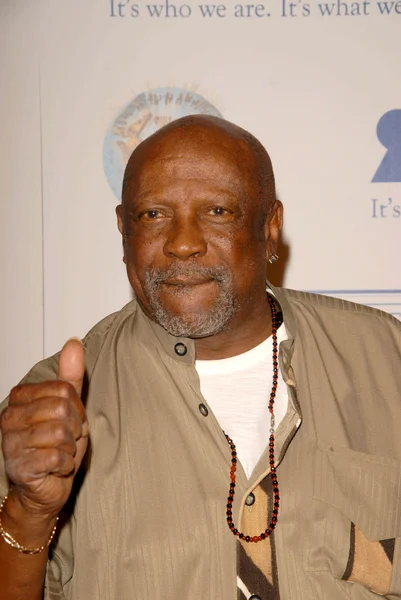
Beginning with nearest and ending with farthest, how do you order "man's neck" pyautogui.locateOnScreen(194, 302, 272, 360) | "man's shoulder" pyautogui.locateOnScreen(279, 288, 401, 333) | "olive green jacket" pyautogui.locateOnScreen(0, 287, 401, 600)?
"olive green jacket" pyautogui.locateOnScreen(0, 287, 401, 600) < "man's neck" pyautogui.locateOnScreen(194, 302, 272, 360) < "man's shoulder" pyautogui.locateOnScreen(279, 288, 401, 333)

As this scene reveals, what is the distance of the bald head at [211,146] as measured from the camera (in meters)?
1.95

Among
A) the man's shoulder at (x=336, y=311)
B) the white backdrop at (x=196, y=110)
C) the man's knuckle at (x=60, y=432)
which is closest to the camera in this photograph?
the man's knuckle at (x=60, y=432)

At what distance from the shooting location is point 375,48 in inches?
107

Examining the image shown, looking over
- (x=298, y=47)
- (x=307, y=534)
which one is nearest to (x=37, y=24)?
(x=298, y=47)

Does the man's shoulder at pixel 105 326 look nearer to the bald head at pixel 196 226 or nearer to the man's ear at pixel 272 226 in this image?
the bald head at pixel 196 226

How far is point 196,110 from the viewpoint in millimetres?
2773

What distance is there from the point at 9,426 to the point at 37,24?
1.68 metres

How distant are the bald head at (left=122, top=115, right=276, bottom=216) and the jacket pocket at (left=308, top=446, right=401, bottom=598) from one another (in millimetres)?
611

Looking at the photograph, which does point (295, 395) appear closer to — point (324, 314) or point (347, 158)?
point (324, 314)

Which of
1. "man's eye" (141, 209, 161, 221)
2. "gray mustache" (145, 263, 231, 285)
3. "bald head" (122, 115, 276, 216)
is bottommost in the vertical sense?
"gray mustache" (145, 263, 231, 285)

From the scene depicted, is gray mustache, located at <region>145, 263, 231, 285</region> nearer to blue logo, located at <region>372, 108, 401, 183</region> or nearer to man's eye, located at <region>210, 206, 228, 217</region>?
man's eye, located at <region>210, 206, 228, 217</region>

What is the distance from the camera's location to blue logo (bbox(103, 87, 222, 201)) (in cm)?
277

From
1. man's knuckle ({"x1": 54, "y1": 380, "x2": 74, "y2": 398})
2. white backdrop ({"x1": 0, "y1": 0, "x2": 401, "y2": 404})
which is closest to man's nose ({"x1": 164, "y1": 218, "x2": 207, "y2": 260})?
man's knuckle ({"x1": 54, "y1": 380, "x2": 74, "y2": 398})

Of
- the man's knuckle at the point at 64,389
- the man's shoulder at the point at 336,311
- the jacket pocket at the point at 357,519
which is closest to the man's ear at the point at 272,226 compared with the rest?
the man's shoulder at the point at 336,311
